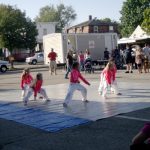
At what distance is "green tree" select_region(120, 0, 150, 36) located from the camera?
6494 centimetres

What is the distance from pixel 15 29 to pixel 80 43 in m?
14.7

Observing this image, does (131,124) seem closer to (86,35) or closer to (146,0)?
(86,35)

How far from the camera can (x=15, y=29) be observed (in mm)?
46594

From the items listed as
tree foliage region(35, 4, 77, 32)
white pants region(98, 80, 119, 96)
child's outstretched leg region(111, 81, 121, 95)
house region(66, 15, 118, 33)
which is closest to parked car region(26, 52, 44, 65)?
house region(66, 15, 118, 33)

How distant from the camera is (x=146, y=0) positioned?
62.3 metres

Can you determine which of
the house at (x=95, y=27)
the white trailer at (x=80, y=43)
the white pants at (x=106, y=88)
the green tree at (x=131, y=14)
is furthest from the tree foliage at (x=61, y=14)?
the white pants at (x=106, y=88)

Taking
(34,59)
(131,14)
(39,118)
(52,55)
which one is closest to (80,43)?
(52,55)

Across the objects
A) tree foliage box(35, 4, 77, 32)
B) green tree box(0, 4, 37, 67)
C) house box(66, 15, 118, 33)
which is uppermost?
tree foliage box(35, 4, 77, 32)

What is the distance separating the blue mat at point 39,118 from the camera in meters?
9.83

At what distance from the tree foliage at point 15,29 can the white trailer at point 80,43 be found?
10979mm

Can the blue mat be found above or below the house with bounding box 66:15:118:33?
below

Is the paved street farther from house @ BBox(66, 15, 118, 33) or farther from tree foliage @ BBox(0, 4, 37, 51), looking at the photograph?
house @ BBox(66, 15, 118, 33)

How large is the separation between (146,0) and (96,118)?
54.4 metres

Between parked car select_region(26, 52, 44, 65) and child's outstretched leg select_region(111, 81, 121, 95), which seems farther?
parked car select_region(26, 52, 44, 65)
